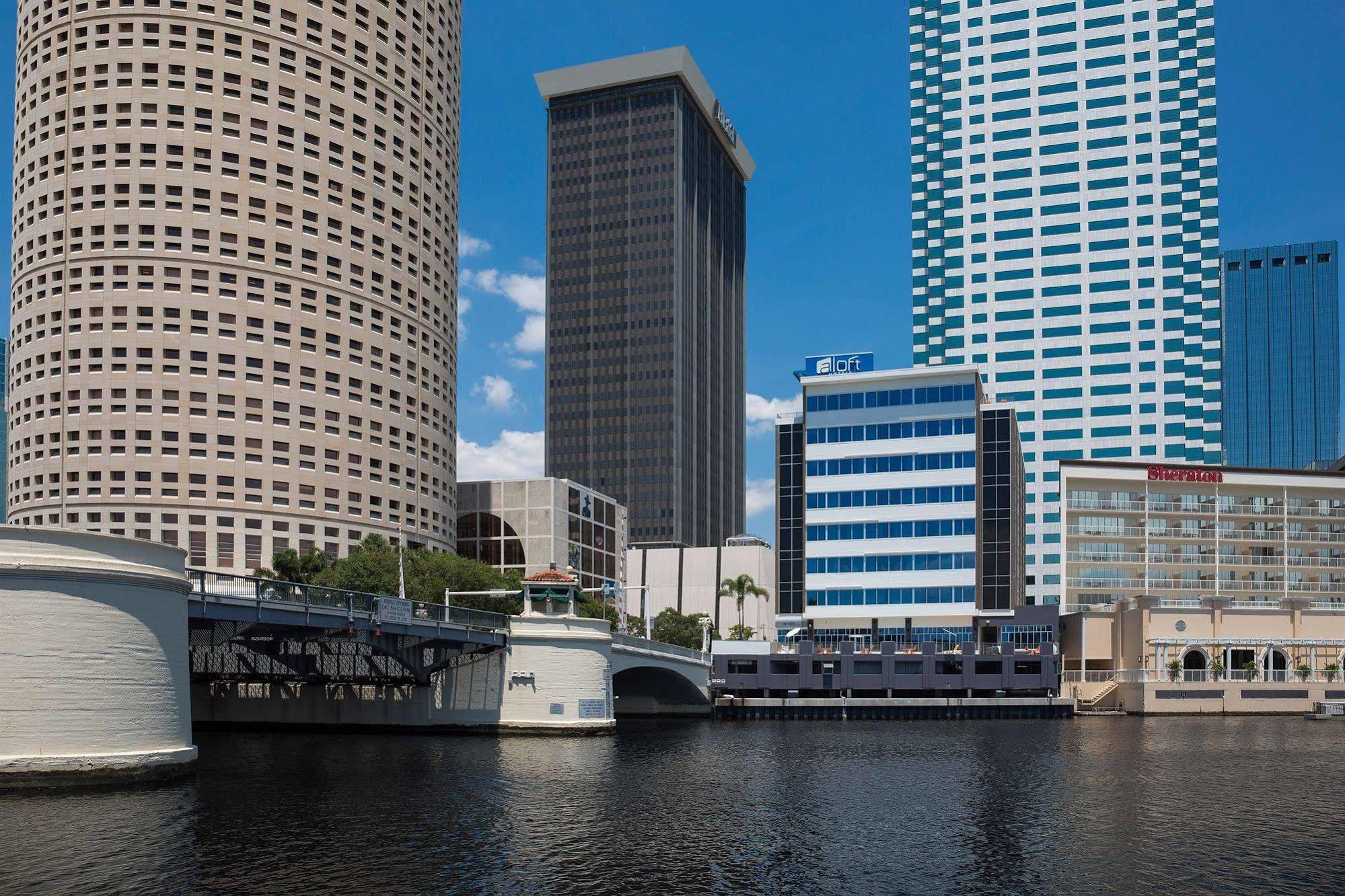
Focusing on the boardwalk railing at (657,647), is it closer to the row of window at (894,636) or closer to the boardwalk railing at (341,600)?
the boardwalk railing at (341,600)

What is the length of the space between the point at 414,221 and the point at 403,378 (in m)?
22.3

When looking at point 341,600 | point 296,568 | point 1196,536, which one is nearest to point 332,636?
point 341,600

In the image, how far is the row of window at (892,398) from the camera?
160 m

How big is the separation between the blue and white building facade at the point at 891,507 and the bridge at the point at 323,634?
222 ft

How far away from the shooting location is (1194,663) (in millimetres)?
152250

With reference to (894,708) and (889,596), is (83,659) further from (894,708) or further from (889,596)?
(889,596)

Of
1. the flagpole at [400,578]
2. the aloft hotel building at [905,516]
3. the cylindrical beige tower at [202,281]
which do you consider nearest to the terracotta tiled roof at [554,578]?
the flagpole at [400,578]

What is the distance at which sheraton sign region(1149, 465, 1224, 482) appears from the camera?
573 feet

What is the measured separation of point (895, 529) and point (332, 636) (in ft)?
297

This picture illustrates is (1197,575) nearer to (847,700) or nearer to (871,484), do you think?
(871,484)

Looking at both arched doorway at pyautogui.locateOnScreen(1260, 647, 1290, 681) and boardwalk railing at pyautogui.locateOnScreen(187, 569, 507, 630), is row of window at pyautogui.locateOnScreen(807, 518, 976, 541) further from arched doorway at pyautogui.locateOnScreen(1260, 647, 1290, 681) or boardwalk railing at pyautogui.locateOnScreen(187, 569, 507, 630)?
boardwalk railing at pyautogui.locateOnScreen(187, 569, 507, 630)

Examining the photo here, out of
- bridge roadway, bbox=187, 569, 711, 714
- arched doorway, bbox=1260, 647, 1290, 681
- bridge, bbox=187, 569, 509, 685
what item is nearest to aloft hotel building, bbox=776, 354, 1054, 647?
arched doorway, bbox=1260, 647, 1290, 681

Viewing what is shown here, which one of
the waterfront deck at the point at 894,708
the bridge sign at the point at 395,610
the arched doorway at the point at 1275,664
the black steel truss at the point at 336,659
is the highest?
the bridge sign at the point at 395,610

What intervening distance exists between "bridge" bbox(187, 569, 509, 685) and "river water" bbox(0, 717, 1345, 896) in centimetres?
785
